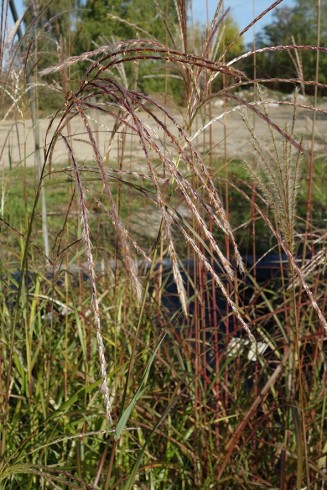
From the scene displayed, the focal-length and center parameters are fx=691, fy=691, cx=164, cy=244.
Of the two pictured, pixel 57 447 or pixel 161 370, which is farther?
pixel 161 370

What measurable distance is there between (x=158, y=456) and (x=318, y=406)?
38cm

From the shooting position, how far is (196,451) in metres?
1.40

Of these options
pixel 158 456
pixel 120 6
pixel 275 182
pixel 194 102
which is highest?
pixel 120 6

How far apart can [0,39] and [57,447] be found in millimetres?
879

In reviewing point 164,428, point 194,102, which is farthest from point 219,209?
point 164,428

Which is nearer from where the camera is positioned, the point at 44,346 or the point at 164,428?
the point at 164,428

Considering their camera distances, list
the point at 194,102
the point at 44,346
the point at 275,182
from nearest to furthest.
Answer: the point at 194,102
the point at 275,182
the point at 44,346

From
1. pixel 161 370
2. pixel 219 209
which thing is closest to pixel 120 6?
pixel 161 370

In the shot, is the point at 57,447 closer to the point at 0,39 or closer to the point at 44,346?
the point at 44,346

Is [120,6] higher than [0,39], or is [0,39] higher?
[120,6]

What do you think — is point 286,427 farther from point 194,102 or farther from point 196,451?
point 194,102

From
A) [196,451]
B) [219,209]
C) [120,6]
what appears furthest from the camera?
[120,6]

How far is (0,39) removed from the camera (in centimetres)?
102

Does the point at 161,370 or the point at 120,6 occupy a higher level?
the point at 120,6
